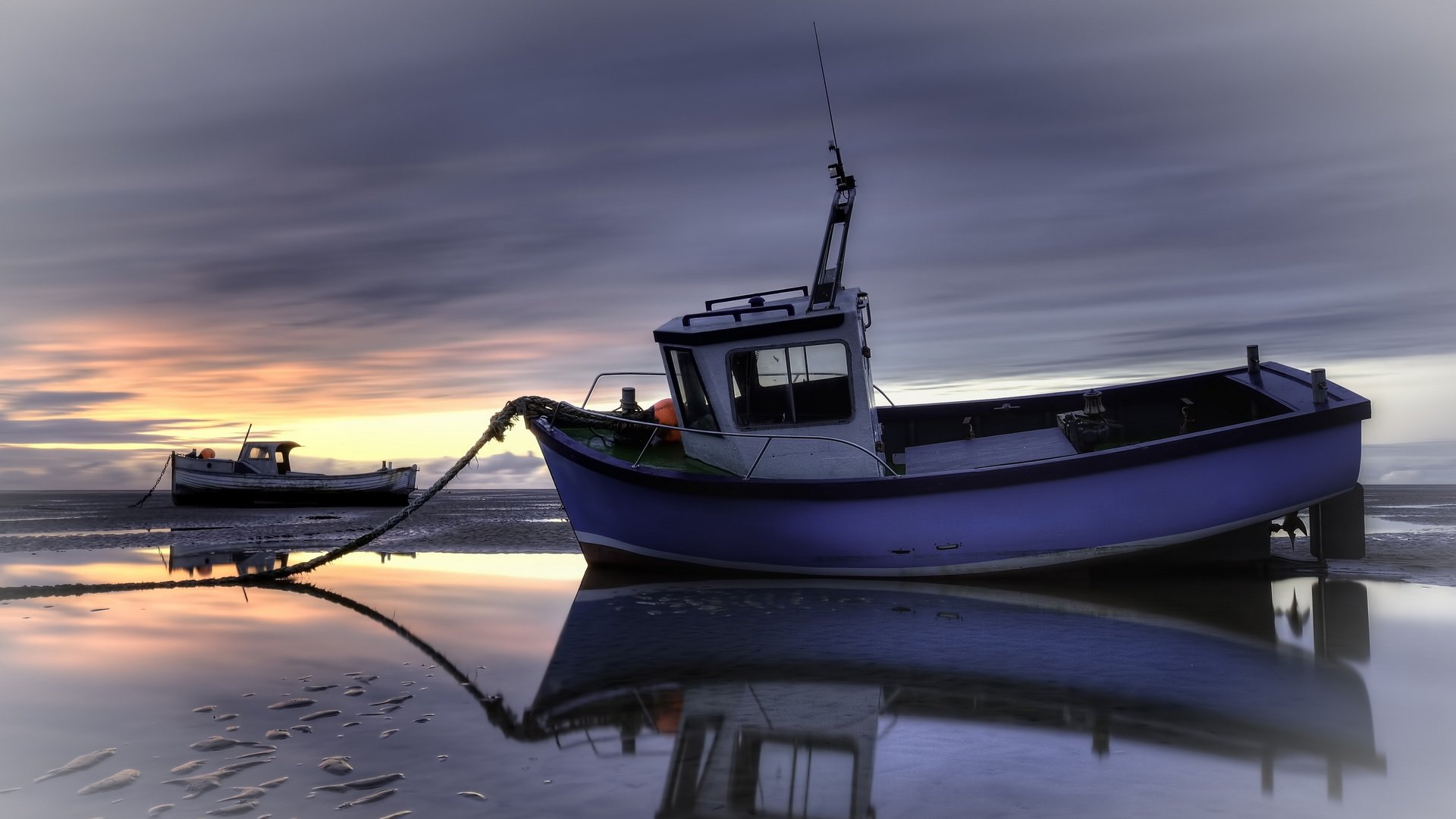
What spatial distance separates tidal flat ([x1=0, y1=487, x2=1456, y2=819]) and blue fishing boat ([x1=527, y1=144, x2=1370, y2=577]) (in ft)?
1.83

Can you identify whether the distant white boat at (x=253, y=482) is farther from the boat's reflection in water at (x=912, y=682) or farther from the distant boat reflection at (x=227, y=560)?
the boat's reflection in water at (x=912, y=682)

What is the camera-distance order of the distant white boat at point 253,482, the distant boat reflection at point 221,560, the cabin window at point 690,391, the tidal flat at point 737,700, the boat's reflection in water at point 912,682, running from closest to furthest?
the tidal flat at point 737,700, the boat's reflection in water at point 912,682, the cabin window at point 690,391, the distant boat reflection at point 221,560, the distant white boat at point 253,482

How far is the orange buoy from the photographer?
12445 mm

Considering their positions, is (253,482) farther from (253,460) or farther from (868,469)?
(868,469)

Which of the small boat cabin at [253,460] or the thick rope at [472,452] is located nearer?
the thick rope at [472,452]

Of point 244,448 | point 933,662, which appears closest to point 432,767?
point 933,662

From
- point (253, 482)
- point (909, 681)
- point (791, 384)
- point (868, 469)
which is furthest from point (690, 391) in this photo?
point (253, 482)

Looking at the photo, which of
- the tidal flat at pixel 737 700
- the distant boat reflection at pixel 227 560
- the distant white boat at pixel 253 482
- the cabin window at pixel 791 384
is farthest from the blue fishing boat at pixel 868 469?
the distant white boat at pixel 253 482

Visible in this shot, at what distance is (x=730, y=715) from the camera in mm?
4895

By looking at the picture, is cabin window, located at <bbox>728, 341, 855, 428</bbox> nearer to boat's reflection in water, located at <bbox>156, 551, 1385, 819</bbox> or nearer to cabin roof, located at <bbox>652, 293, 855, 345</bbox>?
cabin roof, located at <bbox>652, 293, 855, 345</bbox>

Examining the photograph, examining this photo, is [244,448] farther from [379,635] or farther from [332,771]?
[332,771]

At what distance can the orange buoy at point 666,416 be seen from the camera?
1245 cm

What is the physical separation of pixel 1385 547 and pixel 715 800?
14.5 metres

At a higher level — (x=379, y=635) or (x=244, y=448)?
(x=244, y=448)
